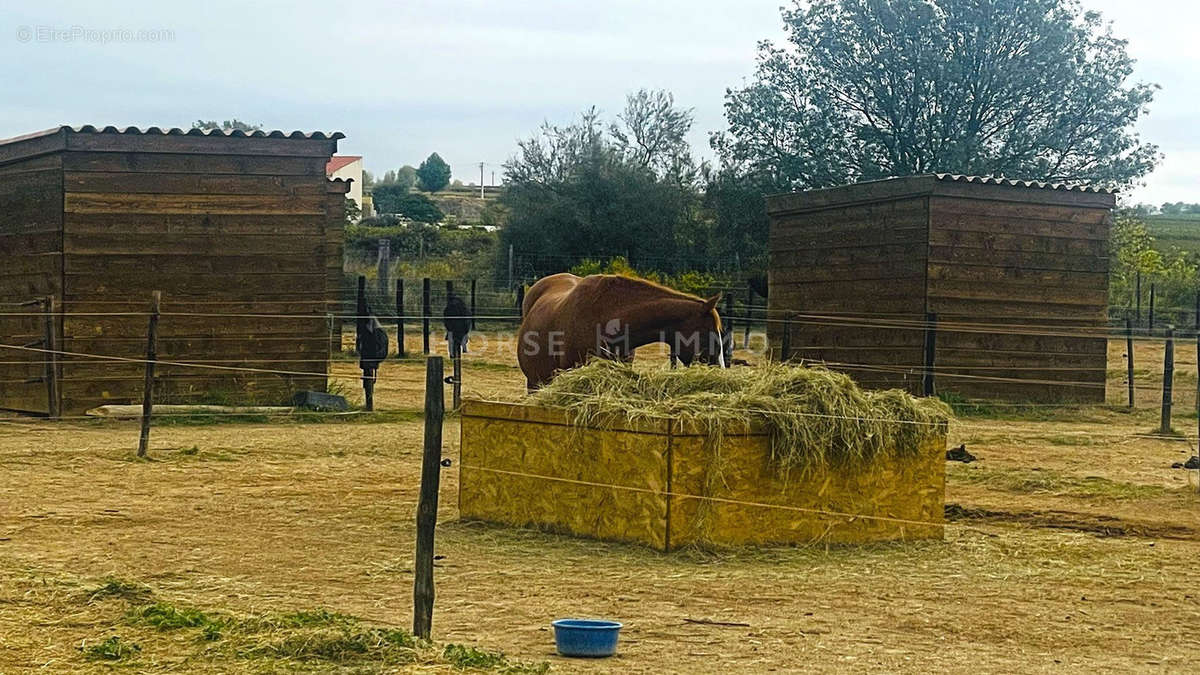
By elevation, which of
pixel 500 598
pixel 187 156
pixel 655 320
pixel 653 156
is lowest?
pixel 500 598

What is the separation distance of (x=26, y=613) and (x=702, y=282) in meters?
20.2

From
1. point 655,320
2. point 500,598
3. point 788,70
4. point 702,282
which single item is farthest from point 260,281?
point 788,70

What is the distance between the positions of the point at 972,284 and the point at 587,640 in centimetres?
1239

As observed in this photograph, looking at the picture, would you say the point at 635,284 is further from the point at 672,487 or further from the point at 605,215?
the point at 605,215

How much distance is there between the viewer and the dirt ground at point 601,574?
5.17 metres

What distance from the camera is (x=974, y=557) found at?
7340mm

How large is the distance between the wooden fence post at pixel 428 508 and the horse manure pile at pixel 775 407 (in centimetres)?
209

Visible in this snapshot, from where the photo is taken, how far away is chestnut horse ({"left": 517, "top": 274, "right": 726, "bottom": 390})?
978cm

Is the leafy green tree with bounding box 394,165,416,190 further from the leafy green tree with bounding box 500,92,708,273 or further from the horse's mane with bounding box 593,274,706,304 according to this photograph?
the horse's mane with bounding box 593,274,706,304

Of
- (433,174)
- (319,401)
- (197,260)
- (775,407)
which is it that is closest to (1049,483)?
(775,407)

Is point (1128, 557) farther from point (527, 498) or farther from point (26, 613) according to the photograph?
point (26, 613)

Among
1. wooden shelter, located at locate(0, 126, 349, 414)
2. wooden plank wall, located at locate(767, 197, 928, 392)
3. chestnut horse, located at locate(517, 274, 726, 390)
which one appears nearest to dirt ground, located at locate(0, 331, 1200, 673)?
chestnut horse, located at locate(517, 274, 726, 390)

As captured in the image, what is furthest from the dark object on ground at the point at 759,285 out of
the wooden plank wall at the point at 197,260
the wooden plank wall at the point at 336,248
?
the wooden plank wall at the point at 197,260

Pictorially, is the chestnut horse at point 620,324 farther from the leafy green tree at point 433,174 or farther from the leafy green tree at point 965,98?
the leafy green tree at point 433,174
